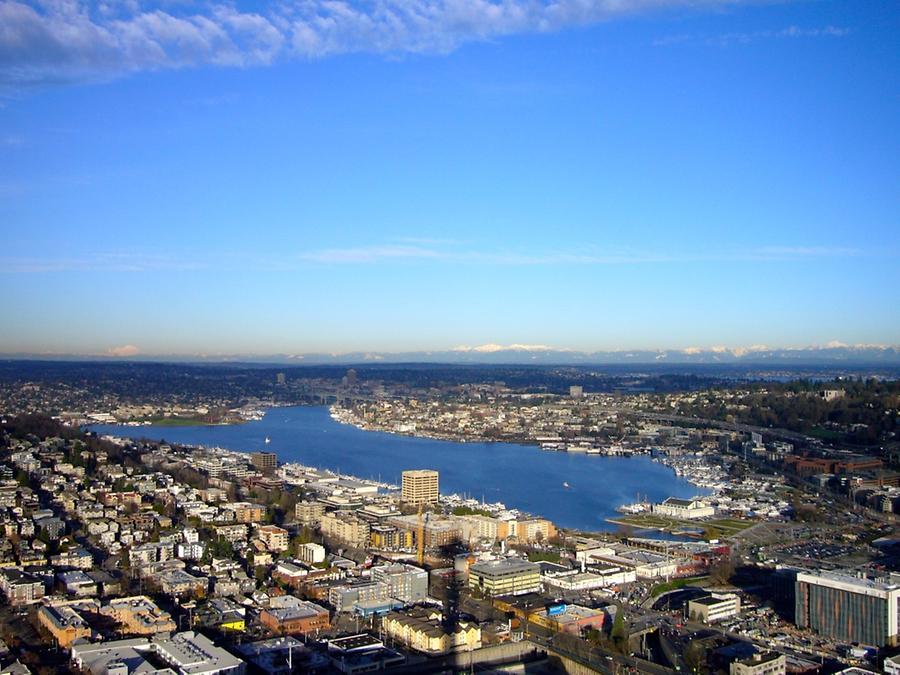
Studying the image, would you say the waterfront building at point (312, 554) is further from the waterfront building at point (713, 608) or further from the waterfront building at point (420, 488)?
the waterfront building at point (420, 488)

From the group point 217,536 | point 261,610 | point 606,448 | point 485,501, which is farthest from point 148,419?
point 261,610

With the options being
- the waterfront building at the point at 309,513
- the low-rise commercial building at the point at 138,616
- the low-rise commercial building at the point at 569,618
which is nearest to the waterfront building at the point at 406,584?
the low-rise commercial building at the point at 569,618

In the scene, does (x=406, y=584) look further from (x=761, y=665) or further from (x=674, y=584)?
(x=761, y=665)

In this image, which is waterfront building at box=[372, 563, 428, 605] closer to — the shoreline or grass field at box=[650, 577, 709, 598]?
grass field at box=[650, 577, 709, 598]

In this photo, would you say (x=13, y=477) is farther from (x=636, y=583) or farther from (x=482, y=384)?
(x=482, y=384)

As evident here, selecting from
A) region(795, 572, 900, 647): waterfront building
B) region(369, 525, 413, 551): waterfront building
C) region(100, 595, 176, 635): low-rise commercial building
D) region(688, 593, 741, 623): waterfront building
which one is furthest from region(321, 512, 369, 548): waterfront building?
region(795, 572, 900, 647): waterfront building

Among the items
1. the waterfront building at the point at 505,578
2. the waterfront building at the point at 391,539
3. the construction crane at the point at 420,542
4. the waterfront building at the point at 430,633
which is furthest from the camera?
the waterfront building at the point at 391,539
